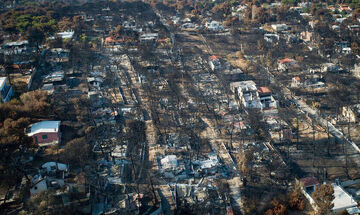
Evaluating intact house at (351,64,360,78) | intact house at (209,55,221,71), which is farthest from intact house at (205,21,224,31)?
intact house at (351,64,360,78)

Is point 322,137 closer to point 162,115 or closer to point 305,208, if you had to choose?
point 305,208

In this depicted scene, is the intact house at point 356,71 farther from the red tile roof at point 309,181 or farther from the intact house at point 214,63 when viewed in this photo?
the red tile roof at point 309,181

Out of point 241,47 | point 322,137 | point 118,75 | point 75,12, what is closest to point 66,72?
point 118,75

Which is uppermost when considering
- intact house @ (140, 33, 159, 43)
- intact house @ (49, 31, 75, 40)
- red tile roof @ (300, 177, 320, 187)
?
intact house @ (49, 31, 75, 40)

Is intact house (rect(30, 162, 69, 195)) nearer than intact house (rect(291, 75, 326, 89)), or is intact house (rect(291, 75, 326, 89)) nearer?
intact house (rect(30, 162, 69, 195))

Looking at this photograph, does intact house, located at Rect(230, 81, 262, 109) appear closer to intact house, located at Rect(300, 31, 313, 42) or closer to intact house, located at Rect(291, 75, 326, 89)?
intact house, located at Rect(291, 75, 326, 89)

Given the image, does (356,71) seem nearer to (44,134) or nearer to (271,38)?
(271,38)

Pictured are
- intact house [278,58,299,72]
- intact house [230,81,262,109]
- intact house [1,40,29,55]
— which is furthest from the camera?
intact house [1,40,29,55]

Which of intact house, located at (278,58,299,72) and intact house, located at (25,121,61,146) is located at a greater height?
intact house, located at (25,121,61,146)
